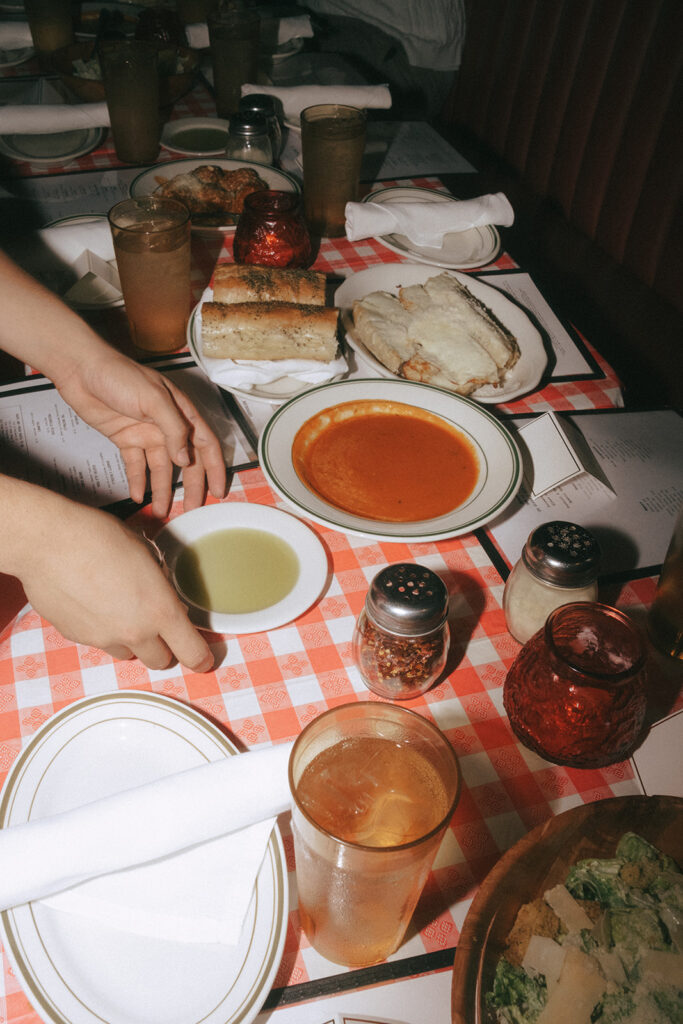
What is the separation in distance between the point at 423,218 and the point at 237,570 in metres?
1.25

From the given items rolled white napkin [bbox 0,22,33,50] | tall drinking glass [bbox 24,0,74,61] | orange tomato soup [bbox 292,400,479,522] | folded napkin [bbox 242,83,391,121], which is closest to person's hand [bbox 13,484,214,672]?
orange tomato soup [bbox 292,400,479,522]

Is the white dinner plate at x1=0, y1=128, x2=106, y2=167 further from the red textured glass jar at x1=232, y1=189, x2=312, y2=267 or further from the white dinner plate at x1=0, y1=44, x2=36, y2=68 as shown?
the red textured glass jar at x1=232, y1=189, x2=312, y2=267

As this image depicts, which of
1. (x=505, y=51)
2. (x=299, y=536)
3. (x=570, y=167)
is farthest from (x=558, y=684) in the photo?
(x=505, y=51)

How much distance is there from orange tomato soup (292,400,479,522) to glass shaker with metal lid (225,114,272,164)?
3.91 ft

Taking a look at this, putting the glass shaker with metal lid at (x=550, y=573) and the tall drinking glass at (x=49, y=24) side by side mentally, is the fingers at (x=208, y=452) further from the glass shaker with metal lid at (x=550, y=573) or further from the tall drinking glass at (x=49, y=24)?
the tall drinking glass at (x=49, y=24)

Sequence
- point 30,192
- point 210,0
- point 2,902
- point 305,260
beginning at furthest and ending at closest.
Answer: point 210,0 < point 30,192 < point 305,260 < point 2,902

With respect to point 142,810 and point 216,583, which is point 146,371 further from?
point 142,810

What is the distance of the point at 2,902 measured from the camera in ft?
2.07

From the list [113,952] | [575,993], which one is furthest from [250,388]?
[575,993]

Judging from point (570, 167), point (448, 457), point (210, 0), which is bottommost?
point (448, 457)

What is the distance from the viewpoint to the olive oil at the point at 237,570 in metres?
1.01

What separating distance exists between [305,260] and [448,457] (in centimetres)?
70

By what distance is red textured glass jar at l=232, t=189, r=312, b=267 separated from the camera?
1581 mm

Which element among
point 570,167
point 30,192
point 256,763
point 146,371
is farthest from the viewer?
point 570,167
